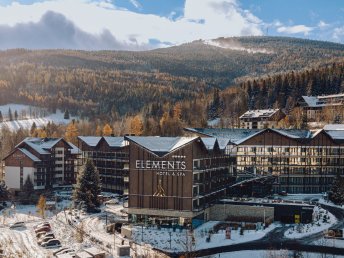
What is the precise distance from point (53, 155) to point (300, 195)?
184 feet

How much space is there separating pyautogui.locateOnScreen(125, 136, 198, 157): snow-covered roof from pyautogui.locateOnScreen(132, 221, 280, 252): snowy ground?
36.7 feet

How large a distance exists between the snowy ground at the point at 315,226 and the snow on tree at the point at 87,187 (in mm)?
34588

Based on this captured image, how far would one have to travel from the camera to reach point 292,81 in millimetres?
163875

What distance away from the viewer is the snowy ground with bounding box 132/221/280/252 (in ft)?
187

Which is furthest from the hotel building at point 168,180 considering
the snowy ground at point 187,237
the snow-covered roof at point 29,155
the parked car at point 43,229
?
the snow-covered roof at point 29,155

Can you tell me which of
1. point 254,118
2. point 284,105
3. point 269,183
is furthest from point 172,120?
point 269,183

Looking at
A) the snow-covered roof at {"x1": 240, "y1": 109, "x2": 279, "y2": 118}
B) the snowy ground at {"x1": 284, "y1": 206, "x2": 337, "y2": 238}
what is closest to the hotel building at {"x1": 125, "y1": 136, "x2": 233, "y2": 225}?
the snowy ground at {"x1": 284, "y1": 206, "x2": 337, "y2": 238}

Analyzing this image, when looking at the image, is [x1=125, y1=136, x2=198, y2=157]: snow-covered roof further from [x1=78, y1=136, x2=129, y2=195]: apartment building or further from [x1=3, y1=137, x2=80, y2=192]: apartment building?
[x1=3, y1=137, x2=80, y2=192]: apartment building

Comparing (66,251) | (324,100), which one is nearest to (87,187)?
(66,251)

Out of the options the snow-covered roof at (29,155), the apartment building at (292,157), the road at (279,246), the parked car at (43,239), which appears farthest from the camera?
the snow-covered roof at (29,155)

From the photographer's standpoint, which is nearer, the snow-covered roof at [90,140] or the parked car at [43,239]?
the parked car at [43,239]

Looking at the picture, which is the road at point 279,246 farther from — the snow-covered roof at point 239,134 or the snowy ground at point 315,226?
the snow-covered roof at point 239,134

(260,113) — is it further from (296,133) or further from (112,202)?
(112,202)

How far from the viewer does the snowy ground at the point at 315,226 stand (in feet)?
200
